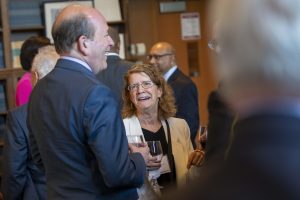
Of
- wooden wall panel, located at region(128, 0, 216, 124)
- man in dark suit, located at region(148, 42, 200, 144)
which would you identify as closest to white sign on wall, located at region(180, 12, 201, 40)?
wooden wall panel, located at region(128, 0, 216, 124)

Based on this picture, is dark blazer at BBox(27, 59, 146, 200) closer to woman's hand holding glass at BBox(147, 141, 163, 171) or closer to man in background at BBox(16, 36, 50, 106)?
woman's hand holding glass at BBox(147, 141, 163, 171)

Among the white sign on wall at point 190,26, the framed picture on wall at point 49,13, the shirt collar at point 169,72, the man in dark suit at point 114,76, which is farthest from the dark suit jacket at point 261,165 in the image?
the white sign on wall at point 190,26

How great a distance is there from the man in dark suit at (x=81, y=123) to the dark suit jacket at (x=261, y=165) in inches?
40.2

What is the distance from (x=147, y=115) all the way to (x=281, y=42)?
6.52 feet

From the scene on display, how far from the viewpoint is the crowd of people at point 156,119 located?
587mm

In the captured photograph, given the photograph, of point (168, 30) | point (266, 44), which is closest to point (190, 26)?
point (168, 30)

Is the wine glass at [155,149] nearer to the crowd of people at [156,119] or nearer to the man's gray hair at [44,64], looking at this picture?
the crowd of people at [156,119]

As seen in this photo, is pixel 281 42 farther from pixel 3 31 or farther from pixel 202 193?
pixel 3 31

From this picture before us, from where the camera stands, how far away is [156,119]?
2.61 meters

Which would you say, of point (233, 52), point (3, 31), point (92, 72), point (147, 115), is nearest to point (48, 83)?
point (92, 72)

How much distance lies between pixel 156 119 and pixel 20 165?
0.71m

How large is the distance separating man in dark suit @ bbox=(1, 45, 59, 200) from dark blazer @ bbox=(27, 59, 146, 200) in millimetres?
655

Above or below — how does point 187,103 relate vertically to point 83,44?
below

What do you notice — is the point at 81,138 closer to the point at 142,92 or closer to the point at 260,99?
the point at 142,92
